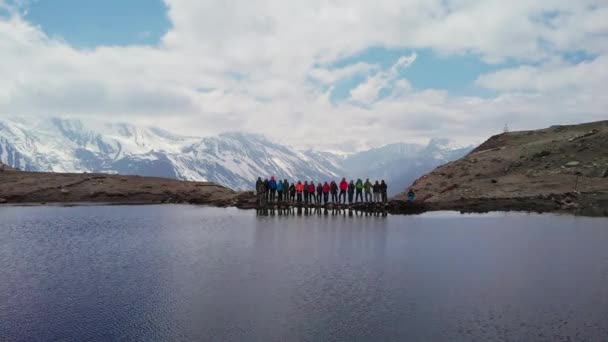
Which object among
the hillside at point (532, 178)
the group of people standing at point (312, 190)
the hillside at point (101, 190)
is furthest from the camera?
the hillside at point (101, 190)

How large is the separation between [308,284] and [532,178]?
205 ft

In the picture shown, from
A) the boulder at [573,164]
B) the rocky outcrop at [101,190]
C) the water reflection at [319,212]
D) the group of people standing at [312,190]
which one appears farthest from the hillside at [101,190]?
the boulder at [573,164]

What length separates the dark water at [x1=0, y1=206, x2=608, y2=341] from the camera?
2269 cm

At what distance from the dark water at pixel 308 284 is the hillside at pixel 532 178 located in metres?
18.2

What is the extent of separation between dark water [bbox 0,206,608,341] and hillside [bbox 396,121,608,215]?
18192 millimetres

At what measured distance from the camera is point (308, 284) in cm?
3042

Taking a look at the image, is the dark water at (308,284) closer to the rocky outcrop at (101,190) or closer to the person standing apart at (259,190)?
the person standing apart at (259,190)

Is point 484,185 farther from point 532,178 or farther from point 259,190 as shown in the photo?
point 259,190

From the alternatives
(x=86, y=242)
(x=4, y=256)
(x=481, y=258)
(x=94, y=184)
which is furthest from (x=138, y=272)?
(x=94, y=184)

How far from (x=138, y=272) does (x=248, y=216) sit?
3892 centimetres

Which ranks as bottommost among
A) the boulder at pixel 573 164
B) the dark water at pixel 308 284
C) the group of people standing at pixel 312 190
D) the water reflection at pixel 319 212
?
the dark water at pixel 308 284

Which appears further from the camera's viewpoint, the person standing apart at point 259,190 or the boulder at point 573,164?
the boulder at point 573,164

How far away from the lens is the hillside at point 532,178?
7294 cm

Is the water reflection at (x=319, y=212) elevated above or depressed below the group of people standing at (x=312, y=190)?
below
